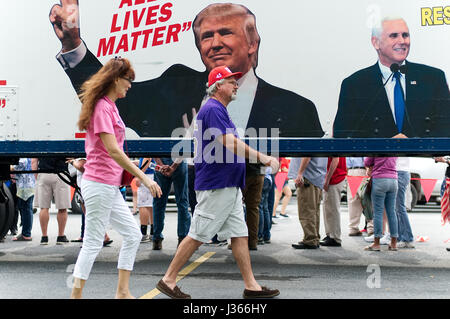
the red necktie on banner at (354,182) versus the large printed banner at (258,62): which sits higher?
the large printed banner at (258,62)

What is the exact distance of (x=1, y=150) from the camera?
23.3ft

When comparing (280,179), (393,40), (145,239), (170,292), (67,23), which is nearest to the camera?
(170,292)

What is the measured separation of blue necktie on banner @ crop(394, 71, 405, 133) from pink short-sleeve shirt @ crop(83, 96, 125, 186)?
3.28m

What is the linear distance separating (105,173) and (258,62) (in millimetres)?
2639

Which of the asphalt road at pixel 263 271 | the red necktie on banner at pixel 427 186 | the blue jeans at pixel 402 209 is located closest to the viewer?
the asphalt road at pixel 263 271

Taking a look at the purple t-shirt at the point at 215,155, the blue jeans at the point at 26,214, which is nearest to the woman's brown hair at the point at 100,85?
the purple t-shirt at the point at 215,155

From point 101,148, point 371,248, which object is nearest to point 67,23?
point 101,148

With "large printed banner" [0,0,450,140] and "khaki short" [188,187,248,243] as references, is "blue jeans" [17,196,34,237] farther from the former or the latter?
"khaki short" [188,187,248,243]

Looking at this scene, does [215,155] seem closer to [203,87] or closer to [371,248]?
[203,87]

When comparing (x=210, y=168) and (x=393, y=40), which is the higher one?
(x=393, y=40)

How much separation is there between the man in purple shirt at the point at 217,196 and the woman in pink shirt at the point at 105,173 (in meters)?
0.56

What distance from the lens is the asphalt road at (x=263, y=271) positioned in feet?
19.0

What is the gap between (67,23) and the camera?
22.8 feet

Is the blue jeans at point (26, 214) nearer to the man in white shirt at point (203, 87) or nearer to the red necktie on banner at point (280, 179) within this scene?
the man in white shirt at point (203, 87)
